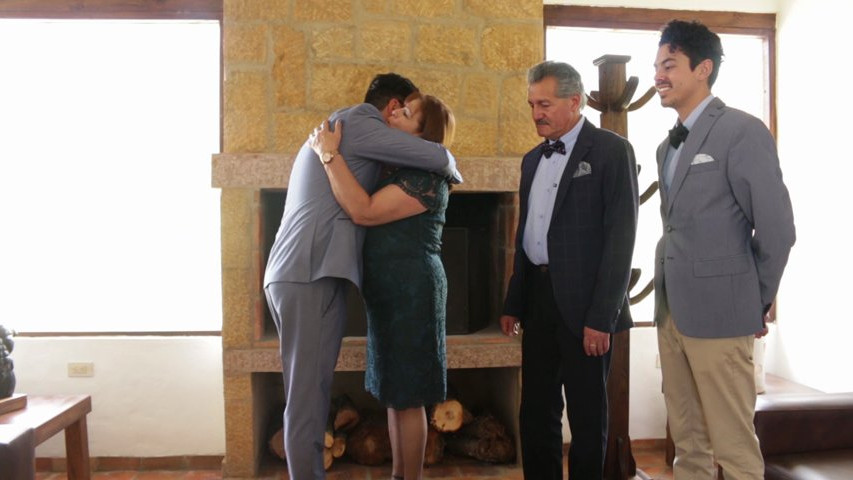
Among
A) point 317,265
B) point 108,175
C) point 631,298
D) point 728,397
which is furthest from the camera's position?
point 108,175

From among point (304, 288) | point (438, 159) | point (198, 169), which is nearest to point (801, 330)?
point (438, 159)

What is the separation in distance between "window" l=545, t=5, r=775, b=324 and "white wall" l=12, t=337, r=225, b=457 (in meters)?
2.35

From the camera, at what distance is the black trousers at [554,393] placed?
2260 millimetres

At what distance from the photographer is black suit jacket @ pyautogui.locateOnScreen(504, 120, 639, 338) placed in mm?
2201

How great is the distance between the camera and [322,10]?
312 cm

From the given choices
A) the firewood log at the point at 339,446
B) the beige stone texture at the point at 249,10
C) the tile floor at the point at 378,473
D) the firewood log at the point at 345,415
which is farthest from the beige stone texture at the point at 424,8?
the tile floor at the point at 378,473

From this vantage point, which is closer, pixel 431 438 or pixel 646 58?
pixel 431 438

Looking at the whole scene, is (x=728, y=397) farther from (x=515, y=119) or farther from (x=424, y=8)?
(x=424, y=8)

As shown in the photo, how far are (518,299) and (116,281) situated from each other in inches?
88.0

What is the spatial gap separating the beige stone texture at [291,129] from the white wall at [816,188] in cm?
257

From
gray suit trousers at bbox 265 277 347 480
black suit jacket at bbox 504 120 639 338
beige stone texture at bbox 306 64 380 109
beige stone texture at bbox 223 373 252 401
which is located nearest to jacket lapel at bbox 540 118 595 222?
black suit jacket at bbox 504 120 639 338

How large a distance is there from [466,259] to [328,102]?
0.98 meters

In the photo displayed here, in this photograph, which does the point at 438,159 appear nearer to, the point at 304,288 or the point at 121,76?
the point at 304,288

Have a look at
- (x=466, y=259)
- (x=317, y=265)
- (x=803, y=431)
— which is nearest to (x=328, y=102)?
(x=466, y=259)
